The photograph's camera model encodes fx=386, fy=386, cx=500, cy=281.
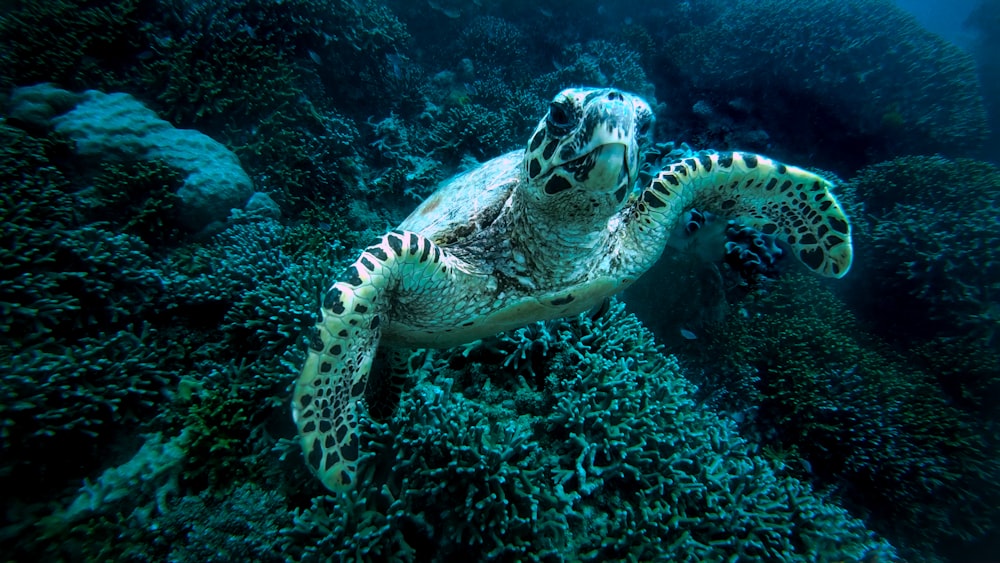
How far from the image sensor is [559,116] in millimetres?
1785

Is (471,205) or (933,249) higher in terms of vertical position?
(933,249)

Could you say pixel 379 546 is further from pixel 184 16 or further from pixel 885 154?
pixel 885 154

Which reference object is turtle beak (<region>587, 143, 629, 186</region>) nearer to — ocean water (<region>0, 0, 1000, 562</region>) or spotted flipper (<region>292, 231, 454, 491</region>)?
ocean water (<region>0, 0, 1000, 562</region>)

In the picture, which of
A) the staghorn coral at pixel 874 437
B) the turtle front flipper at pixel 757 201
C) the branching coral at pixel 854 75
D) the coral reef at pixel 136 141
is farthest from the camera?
the branching coral at pixel 854 75

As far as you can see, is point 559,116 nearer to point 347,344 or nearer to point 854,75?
point 347,344

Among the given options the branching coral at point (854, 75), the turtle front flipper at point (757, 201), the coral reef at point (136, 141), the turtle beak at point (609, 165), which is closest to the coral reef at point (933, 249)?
the branching coral at point (854, 75)

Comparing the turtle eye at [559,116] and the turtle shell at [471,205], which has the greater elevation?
the turtle eye at [559,116]

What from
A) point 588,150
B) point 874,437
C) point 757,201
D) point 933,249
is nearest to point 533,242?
point 588,150

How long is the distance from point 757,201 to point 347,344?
3.33 meters

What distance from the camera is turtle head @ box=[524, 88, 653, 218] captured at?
5.49ft

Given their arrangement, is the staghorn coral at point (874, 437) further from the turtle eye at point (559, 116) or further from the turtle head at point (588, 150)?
the turtle eye at point (559, 116)

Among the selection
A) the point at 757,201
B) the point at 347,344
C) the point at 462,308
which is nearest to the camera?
the point at 347,344

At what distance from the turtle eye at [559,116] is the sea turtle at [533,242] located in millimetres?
11

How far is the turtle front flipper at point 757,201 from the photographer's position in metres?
2.82
